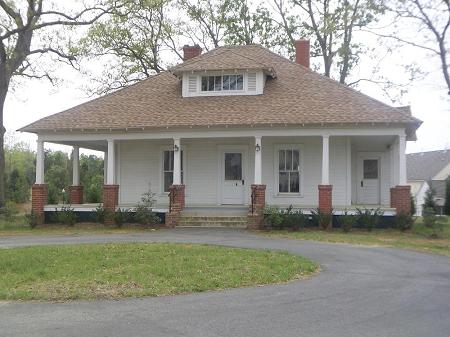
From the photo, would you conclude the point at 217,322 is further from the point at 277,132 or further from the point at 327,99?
the point at 327,99

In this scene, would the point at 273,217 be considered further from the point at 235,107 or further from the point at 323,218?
the point at 235,107

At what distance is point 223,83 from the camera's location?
22516 mm

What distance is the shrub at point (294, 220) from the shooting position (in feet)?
60.2

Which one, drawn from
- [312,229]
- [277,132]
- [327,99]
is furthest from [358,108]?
[312,229]

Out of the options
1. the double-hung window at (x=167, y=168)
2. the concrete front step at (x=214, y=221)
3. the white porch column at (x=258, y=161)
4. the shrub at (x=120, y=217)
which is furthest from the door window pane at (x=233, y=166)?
the shrub at (x=120, y=217)

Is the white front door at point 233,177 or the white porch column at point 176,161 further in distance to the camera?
the white front door at point 233,177

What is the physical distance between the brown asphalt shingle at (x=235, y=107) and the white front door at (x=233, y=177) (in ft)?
6.79

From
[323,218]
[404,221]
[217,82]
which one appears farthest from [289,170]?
[404,221]

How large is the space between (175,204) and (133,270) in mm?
9666

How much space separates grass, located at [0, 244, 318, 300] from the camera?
859cm

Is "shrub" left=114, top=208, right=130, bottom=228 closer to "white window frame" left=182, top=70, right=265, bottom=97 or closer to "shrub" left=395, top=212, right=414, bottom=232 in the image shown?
"white window frame" left=182, top=70, right=265, bottom=97

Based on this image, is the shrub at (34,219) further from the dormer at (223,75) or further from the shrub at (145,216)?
the dormer at (223,75)

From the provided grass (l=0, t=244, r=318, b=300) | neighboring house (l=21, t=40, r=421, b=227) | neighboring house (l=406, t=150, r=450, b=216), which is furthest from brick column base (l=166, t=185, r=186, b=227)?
neighboring house (l=406, t=150, r=450, b=216)

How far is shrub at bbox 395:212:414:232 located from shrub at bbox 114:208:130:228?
9.54m
